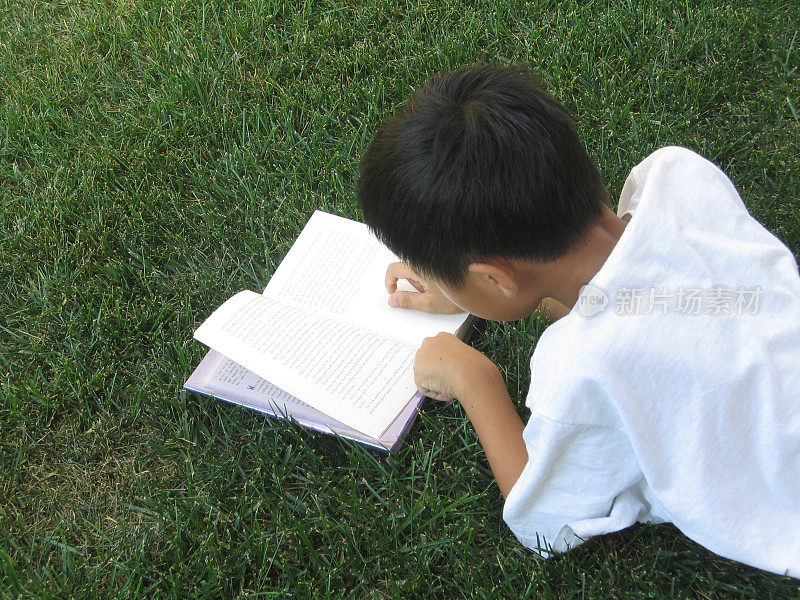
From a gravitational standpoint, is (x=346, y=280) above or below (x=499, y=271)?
below

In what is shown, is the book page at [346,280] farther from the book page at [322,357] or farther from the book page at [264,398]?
the book page at [264,398]

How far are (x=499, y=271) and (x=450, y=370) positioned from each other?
346 millimetres

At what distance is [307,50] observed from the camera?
2.63m

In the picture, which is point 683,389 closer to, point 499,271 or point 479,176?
point 499,271

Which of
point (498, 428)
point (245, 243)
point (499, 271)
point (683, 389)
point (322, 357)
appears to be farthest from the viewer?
point (245, 243)

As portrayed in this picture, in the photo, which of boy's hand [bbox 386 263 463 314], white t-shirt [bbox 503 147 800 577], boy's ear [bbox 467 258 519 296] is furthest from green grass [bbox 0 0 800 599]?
boy's ear [bbox 467 258 519 296]

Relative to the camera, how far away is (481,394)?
1611mm

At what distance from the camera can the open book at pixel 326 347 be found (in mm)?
1706

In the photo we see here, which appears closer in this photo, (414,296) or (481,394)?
(481,394)

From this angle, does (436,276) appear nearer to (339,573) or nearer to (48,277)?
(339,573)

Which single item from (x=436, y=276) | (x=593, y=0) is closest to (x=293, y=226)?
(x=436, y=276)

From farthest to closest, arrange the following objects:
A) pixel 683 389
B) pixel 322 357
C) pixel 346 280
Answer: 1. pixel 346 280
2. pixel 322 357
3. pixel 683 389

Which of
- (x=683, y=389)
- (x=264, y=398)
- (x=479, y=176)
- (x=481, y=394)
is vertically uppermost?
(x=479, y=176)

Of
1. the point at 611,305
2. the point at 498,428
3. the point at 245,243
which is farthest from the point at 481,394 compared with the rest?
the point at 245,243
